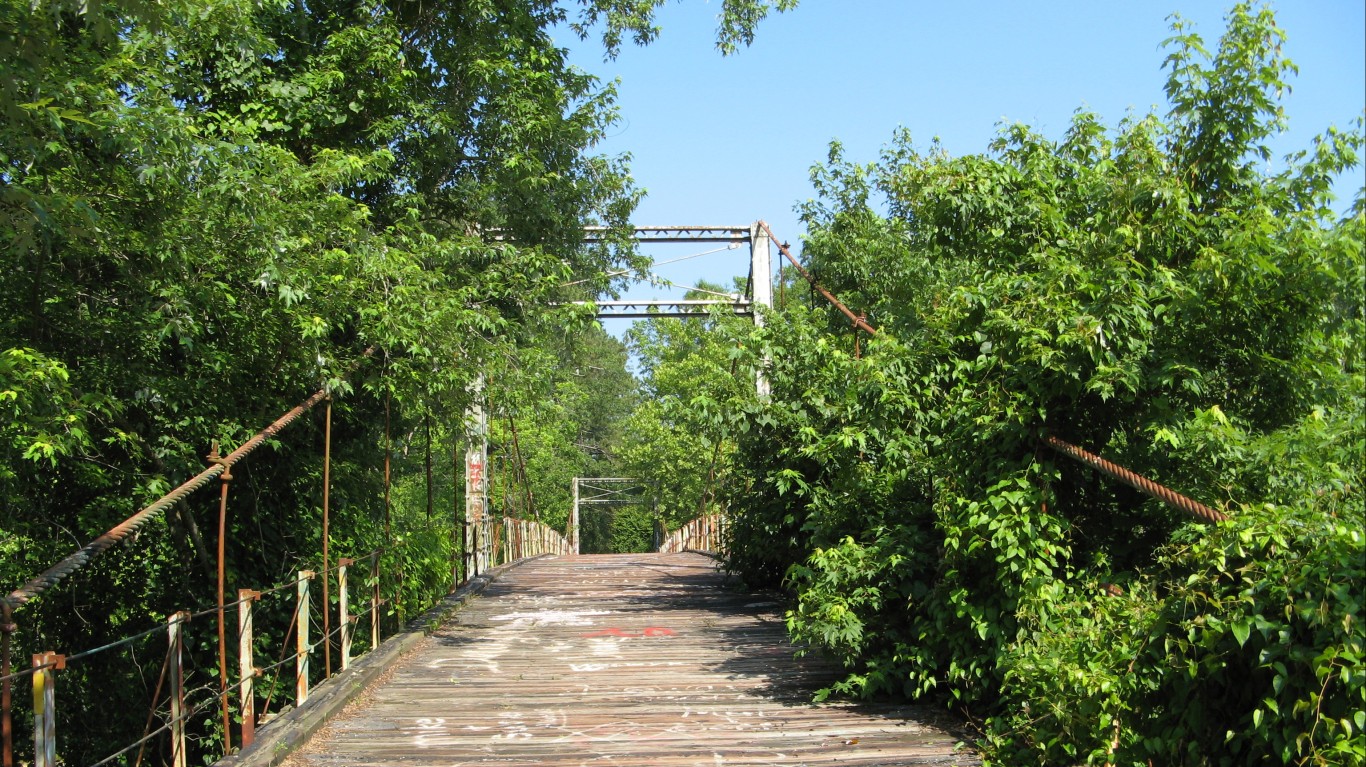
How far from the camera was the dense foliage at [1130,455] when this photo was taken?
11.0ft

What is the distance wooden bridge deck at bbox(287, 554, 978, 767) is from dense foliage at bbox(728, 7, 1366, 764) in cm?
50

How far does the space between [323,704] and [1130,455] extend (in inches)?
177

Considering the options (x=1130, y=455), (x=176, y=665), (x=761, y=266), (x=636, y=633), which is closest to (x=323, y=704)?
(x=176, y=665)

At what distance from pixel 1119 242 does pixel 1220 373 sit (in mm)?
804

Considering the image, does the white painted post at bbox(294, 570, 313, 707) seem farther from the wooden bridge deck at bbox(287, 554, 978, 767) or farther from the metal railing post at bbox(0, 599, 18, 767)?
the metal railing post at bbox(0, 599, 18, 767)

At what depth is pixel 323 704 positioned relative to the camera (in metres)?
6.22

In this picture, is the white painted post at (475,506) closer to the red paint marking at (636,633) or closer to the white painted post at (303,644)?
the red paint marking at (636,633)

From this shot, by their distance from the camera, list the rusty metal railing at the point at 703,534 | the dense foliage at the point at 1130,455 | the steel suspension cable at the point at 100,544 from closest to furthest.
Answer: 1. the dense foliage at the point at 1130,455
2. the steel suspension cable at the point at 100,544
3. the rusty metal railing at the point at 703,534

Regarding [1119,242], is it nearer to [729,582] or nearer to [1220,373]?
[1220,373]

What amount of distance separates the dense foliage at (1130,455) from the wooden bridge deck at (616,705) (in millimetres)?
496

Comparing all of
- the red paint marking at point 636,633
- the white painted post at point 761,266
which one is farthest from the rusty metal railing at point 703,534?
the red paint marking at point 636,633

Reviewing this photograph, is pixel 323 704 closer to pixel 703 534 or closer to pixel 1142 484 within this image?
pixel 1142 484

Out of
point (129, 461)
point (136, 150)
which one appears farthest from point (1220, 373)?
point (129, 461)

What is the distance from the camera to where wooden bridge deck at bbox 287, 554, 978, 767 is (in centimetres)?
546
